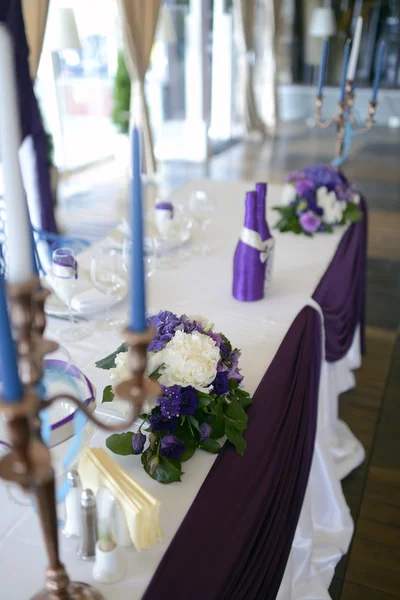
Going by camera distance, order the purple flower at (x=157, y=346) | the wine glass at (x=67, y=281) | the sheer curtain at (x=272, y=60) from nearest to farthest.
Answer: the purple flower at (x=157, y=346), the wine glass at (x=67, y=281), the sheer curtain at (x=272, y=60)

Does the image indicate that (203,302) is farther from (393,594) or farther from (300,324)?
(393,594)

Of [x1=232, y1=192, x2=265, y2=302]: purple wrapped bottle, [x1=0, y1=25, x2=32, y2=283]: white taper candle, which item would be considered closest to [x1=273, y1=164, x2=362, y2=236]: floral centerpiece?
[x1=232, y1=192, x2=265, y2=302]: purple wrapped bottle

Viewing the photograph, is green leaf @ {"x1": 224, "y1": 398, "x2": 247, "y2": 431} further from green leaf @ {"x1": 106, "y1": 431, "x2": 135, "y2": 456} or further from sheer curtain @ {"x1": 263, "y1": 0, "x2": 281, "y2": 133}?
sheer curtain @ {"x1": 263, "y1": 0, "x2": 281, "y2": 133}

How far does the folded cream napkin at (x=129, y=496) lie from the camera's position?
37.1 inches

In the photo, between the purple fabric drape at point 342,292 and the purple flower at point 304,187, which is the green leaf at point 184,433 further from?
the purple flower at point 304,187

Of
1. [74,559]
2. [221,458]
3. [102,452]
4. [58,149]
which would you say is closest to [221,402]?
[221,458]

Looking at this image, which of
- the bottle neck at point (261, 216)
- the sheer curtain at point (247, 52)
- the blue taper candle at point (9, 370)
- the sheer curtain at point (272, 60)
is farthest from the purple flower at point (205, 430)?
the sheer curtain at point (272, 60)

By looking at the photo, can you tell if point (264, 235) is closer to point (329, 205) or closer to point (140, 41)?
point (329, 205)

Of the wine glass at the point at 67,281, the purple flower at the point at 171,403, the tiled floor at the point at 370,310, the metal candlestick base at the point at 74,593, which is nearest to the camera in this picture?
the metal candlestick base at the point at 74,593

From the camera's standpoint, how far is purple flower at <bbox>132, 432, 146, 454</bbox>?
114cm

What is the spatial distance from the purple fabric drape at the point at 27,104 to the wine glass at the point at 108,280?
1.71 metres

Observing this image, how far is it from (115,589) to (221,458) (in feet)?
1.21

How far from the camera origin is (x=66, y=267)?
61.3 inches

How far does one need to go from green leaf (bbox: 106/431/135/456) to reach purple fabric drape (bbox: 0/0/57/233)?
7.88ft
